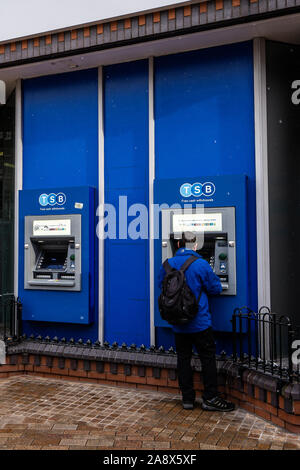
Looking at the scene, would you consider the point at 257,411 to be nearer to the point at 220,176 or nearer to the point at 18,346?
the point at 220,176

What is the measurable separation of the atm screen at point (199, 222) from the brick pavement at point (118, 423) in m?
1.81

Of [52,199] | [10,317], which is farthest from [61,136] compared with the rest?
[10,317]

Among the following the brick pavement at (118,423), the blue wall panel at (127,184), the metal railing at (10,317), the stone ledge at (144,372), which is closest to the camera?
the brick pavement at (118,423)

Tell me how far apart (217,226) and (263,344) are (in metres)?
1.32

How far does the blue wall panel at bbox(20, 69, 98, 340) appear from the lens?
6.05 meters

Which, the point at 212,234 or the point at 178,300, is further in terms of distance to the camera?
the point at 212,234

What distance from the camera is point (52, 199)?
19.5 ft

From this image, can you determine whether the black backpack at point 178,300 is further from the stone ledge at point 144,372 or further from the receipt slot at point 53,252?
the receipt slot at point 53,252

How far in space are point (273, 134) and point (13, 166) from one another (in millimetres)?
3585

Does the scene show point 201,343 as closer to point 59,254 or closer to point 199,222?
point 199,222

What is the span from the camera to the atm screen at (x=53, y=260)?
19.6 feet

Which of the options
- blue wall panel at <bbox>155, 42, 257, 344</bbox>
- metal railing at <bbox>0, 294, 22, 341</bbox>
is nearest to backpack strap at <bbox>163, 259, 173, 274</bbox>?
blue wall panel at <bbox>155, 42, 257, 344</bbox>

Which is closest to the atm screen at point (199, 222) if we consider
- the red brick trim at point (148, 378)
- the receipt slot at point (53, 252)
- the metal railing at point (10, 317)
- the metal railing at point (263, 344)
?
the metal railing at point (263, 344)
